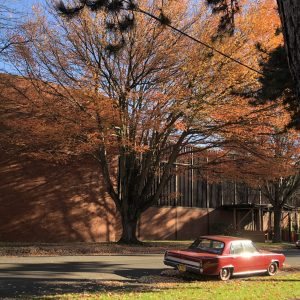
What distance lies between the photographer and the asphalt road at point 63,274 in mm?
11344

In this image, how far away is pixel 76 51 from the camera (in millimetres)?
21641

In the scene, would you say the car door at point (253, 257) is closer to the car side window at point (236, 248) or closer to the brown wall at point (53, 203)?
the car side window at point (236, 248)

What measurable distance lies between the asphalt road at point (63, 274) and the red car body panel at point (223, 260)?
147 cm

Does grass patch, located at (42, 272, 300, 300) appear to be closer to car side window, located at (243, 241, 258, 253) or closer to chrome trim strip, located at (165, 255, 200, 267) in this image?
chrome trim strip, located at (165, 255, 200, 267)

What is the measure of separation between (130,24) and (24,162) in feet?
72.4

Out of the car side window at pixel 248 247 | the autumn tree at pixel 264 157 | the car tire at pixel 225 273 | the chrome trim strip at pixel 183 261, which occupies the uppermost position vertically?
the autumn tree at pixel 264 157

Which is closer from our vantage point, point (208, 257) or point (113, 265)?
point (208, 257)

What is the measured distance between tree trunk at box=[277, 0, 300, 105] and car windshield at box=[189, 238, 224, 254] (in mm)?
10195

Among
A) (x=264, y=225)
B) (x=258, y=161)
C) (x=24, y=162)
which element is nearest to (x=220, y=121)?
(x=258, y=161)

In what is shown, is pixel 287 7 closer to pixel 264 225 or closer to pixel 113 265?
pixel 113 265

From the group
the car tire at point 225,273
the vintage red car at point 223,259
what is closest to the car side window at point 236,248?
the vintage red car at point 223,259

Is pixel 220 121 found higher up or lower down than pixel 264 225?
higher up

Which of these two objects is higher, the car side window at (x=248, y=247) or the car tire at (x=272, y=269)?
the car side window at (x=248, y=247)

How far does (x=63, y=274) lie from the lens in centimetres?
1438
